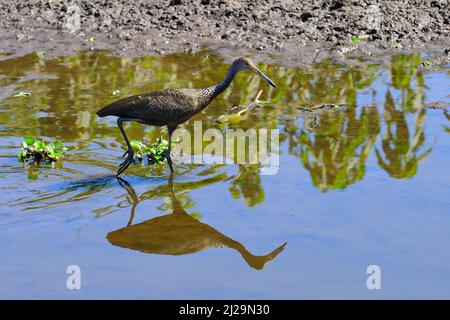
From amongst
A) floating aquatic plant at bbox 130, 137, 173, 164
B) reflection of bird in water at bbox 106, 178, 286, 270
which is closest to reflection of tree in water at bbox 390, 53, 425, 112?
floating aquatic plant at bbox 130, 137, 173, 164

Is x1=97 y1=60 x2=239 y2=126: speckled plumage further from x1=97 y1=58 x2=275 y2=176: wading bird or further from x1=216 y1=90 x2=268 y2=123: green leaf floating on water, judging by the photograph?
x1=216 y1=90 x2=268 y2=123: green leaf floating on water

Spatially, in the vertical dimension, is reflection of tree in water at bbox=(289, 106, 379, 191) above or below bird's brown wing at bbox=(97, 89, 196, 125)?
below

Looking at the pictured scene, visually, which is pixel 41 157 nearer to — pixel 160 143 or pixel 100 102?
pixel 160 143

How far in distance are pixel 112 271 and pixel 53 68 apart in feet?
20.7

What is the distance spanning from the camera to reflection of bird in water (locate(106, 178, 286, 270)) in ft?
23.8

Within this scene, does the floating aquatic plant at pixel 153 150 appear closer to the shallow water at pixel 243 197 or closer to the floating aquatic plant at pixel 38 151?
the shallow water at pixel 243 197

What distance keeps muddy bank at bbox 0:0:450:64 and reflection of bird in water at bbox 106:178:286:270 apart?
16.9 ft

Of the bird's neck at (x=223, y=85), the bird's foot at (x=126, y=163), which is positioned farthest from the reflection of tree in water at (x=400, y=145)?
the bird's foot at (x=126, y=163)

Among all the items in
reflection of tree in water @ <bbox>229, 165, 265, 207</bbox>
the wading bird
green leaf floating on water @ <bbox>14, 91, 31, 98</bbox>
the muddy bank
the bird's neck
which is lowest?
reflection of tree in water @ <bbox>229, 165, 265, 207</bbox>

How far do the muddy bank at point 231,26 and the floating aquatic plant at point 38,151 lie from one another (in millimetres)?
4032

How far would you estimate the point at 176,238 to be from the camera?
25.2ft

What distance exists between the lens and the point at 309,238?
7.41 m
